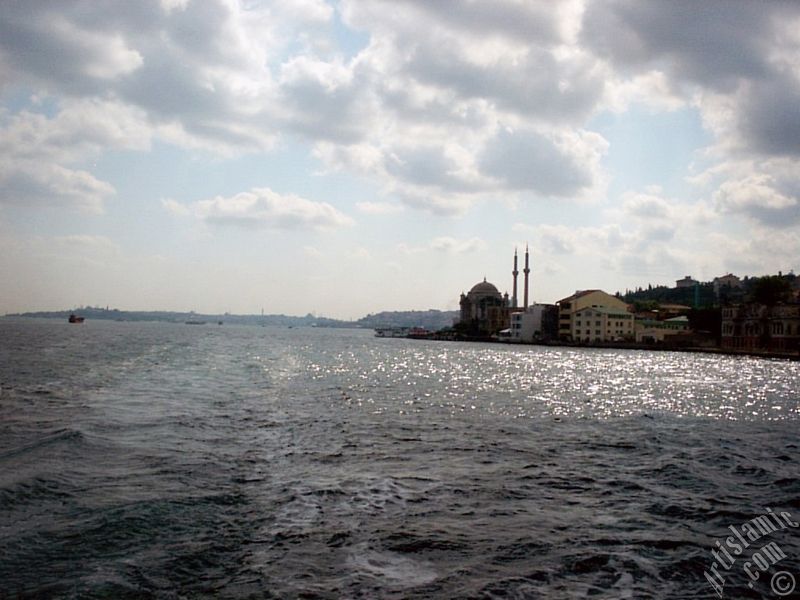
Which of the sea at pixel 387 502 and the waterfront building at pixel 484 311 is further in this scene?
the waterfront building at pixel 484 311

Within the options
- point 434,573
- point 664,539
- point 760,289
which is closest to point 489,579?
point 434,573

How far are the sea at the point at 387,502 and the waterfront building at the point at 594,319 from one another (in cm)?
10107

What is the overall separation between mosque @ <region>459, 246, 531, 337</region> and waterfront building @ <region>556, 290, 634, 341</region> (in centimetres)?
3238

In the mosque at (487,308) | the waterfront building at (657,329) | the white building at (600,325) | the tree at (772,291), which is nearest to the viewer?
the tree at (772,291)

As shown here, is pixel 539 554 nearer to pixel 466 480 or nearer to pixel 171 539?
pixel 466 480

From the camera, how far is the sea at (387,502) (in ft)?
27.0

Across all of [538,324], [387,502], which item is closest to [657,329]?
[538,324]

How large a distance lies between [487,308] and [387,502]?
6686 inches

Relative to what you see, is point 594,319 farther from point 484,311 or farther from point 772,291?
point 484,311

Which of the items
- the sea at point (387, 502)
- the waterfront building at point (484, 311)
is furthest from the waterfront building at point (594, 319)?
the sea at point (387, 502)

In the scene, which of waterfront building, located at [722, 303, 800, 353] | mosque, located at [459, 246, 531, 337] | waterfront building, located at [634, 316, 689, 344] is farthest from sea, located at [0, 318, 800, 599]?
mosque, located at [459, 246, 531, 337]

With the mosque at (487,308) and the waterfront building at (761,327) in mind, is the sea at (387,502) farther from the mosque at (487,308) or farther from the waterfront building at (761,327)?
the mosque at (487,308)

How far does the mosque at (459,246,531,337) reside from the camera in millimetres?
172125

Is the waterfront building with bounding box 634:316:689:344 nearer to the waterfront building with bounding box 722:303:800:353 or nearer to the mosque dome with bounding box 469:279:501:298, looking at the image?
the waterfront building with bounding box 722:303:800:353
